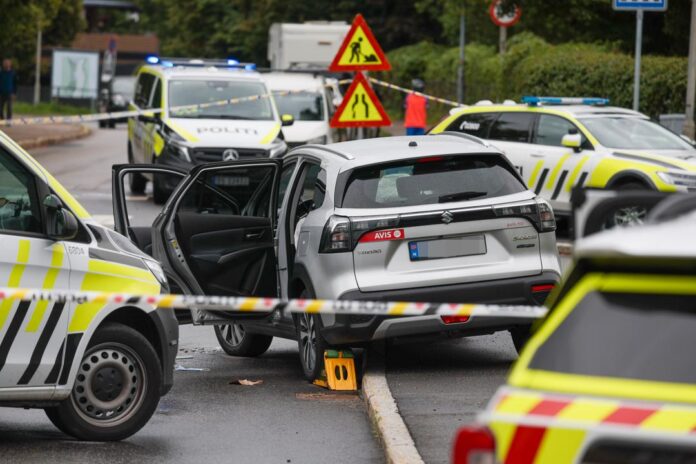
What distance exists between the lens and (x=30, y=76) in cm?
8106

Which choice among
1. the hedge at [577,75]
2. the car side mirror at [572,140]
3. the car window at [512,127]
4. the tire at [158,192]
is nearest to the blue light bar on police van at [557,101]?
the car window at [512,127]

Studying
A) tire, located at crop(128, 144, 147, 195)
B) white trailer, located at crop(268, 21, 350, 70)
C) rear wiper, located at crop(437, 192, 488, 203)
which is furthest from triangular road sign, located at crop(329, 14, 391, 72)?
white trailer, located at crop(268, 21, 350, 70)

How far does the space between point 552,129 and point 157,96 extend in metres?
7.96

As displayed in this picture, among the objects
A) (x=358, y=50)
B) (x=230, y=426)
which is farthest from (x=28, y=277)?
(x=358, y=50)

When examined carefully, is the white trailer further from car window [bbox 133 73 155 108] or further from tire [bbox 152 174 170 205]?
tire [bbox 152 174 170 205]

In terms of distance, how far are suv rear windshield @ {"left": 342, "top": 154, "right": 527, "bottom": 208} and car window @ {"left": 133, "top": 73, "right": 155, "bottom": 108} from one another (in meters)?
15.2

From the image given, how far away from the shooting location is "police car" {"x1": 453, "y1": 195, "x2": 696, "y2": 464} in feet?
12.2

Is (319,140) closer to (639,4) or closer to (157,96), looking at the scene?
(157,96)

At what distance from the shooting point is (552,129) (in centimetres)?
1819

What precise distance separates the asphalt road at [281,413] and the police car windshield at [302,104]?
1619cm

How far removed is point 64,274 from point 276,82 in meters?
21.5

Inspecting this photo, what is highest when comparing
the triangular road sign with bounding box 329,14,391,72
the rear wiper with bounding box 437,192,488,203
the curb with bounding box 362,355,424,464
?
the triangular road sign with bounding box 329,14,391,72

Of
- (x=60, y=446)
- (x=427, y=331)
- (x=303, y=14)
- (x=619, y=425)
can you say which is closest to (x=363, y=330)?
(x=427, y=331)

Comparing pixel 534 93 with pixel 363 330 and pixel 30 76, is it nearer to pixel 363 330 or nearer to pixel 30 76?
pixel 363 330
